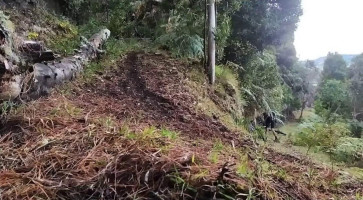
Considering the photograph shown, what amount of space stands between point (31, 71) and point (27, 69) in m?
0.04

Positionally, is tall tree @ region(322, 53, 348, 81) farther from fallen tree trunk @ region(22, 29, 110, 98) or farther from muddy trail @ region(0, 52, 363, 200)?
muddy trail @ region(0, 52, 363, 200)

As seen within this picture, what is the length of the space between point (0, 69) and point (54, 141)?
3.04 ft

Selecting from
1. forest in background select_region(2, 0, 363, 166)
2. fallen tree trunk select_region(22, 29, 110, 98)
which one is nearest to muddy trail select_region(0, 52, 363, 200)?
fallen tree trunk select_region(22, 29, 110, 98)

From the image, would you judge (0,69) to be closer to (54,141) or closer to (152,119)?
(54,141)

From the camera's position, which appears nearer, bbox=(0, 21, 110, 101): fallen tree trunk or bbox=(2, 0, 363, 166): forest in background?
bbox=(0, 21, 110, 101): fallen tree trunk

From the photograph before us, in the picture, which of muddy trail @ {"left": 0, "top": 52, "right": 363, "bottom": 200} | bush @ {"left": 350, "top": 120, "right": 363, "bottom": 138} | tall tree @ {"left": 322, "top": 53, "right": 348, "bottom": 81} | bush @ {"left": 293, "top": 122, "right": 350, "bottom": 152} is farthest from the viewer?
tall tree @ {"left": 322, "top": 53, "right": 348, "bottom": 81}

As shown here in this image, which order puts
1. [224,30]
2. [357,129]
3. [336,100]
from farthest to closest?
1. [336,100]
2. [357,129]
3. [224,30]

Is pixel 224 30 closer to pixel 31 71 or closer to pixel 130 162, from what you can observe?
pixel 31 71

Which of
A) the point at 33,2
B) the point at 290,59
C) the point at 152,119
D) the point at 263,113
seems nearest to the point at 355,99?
the point at 290,59

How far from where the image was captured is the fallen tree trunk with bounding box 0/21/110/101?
291 centimetres

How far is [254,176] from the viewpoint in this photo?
1937 millimetres

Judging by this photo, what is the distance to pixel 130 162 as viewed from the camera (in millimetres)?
1987

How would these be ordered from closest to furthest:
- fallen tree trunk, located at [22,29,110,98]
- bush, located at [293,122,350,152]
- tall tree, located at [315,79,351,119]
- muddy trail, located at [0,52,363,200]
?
muddy trail, located at [0,52,363,200] → fallen tree trunk, located at [22,29,110,98] → bush, located at [293,122,350,152] → tall tree, located at [315,79,351,119]

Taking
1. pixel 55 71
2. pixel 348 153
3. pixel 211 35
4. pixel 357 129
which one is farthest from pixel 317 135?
pixel 357 129
